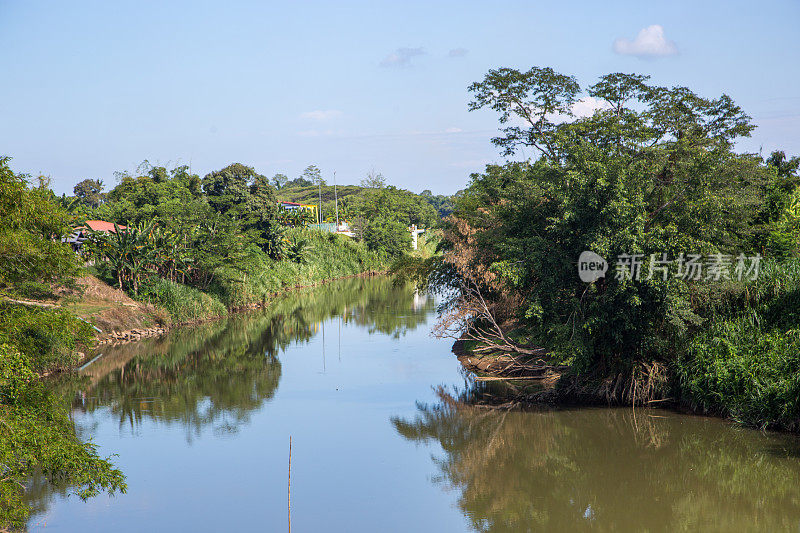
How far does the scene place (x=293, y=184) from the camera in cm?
17100

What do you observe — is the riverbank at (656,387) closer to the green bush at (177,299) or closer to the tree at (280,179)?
the green bush at (177,299)

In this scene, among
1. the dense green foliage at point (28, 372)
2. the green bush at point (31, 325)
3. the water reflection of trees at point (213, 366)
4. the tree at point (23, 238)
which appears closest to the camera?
the dense green foliage at point (28, 372)

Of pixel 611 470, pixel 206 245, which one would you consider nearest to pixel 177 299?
pixel 206 245

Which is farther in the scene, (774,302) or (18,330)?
(774,302)

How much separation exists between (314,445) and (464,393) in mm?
6305

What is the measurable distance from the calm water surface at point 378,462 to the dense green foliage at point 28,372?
2.29 m

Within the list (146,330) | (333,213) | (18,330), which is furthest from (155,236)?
(333,213)

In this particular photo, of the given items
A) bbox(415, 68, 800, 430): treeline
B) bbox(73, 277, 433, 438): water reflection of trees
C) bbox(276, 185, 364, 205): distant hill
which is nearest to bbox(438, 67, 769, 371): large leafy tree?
bbox(415, 68, 800, 430): treeline

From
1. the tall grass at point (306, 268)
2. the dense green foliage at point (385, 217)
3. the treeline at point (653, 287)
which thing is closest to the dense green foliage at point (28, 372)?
the treeline at point (653, 287)

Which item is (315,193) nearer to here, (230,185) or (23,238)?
(230,185)

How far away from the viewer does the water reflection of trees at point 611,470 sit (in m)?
12.7

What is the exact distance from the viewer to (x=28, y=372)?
9.81 m

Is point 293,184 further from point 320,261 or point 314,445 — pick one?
point 314,445

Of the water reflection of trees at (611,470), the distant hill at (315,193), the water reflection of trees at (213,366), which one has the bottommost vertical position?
the water reflection of trees at (611,470)
